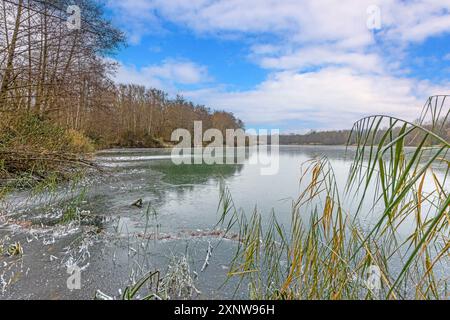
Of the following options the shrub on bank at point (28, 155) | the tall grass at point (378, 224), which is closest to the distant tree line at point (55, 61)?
the shrub on bank at point (28, 155)

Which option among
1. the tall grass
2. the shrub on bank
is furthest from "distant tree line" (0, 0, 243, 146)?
the tall grass

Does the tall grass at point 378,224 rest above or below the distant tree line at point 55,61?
below

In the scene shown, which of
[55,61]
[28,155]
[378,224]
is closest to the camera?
[378,224]

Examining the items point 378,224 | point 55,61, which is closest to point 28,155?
point 55,61

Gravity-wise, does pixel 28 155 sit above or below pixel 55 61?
below

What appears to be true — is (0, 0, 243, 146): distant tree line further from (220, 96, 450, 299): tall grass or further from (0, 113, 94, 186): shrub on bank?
(220, 96, 450, 299): tall grass

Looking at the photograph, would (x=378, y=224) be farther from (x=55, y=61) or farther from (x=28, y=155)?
(x=55, y=61)

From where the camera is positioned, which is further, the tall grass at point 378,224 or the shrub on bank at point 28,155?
the shrub on bank at point 28,155

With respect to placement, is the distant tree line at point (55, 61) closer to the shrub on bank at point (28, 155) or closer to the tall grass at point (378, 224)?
the shrub on bank at point (28, 155)

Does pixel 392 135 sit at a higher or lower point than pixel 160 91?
lower

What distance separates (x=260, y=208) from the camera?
4918mm
